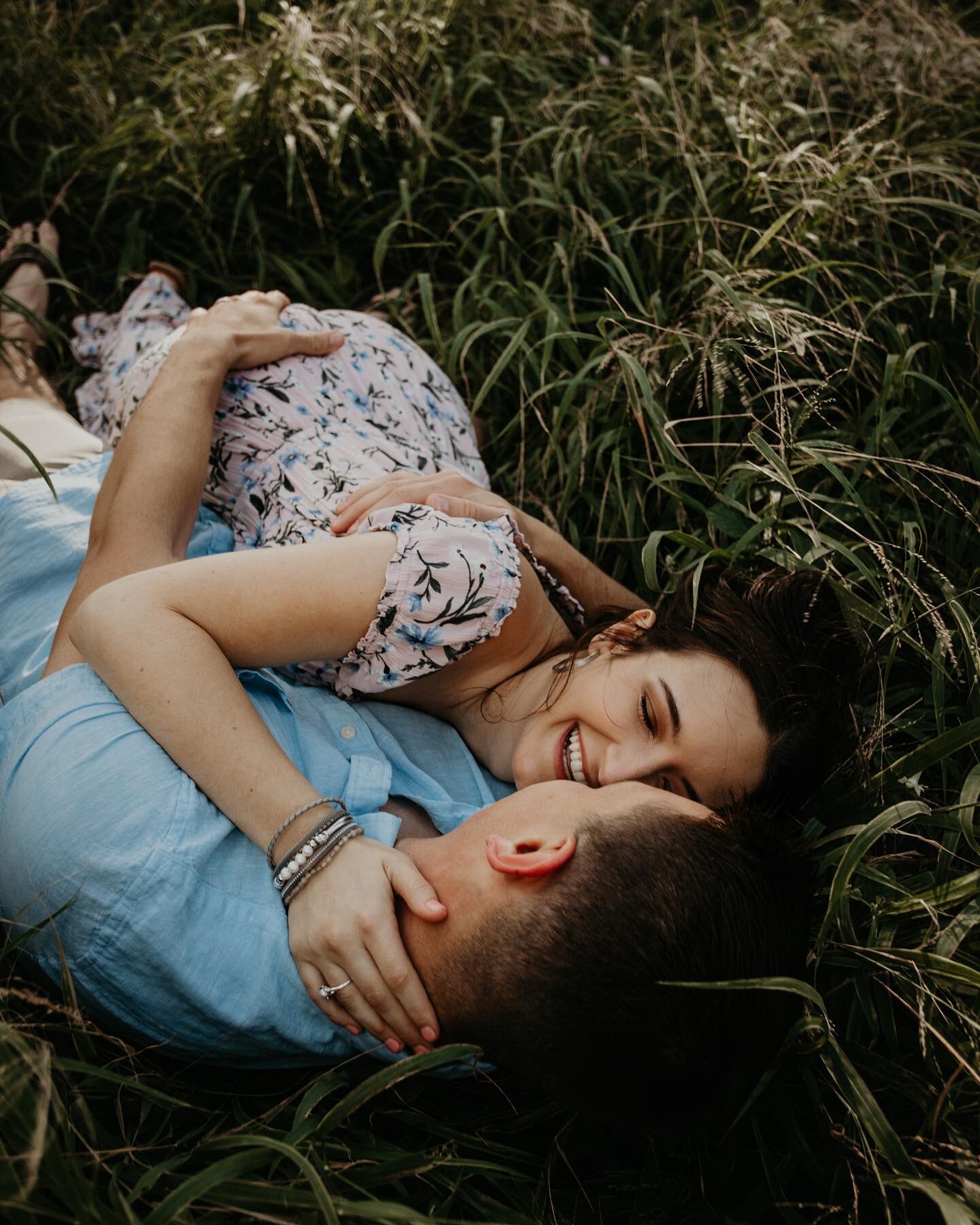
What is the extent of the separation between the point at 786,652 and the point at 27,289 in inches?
109

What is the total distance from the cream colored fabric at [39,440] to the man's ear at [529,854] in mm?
1680

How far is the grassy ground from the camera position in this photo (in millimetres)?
1550

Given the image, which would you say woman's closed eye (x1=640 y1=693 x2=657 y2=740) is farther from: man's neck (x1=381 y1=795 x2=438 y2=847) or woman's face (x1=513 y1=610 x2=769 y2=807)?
man's neck (x1=381 y1=795 x2=438 y2=847)

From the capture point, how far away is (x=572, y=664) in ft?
6.86

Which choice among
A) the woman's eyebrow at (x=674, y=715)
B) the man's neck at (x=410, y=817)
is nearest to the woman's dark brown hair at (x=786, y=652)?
the woman's eyebrow at (x=674, y=715)

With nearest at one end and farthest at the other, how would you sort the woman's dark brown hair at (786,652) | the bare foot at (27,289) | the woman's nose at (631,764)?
the woman's nose at (631,764), the woman's dark brown hair at (786,652), the bare foot at (27,289)

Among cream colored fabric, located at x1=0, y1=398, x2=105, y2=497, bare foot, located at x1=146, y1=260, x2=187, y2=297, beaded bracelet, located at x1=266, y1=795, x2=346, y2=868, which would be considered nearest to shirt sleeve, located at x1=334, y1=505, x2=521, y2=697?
beaded bracelet, located at x1=266, y1=795, x2=346, y2=868

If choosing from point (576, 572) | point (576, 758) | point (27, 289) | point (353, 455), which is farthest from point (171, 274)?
point (576, 758)

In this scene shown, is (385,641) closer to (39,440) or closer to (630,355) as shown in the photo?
(630,355)

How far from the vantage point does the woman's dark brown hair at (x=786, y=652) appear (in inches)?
76.9

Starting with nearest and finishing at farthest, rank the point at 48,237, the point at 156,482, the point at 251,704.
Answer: the point at 251,704
the point at 156,482
the point at 48,237

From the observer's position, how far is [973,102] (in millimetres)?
3262

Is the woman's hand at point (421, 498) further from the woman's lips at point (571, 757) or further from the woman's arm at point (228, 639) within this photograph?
the woman's lips at point (571, 757)

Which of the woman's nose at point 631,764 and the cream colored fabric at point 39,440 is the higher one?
the cream colored fabric at point 39,440
